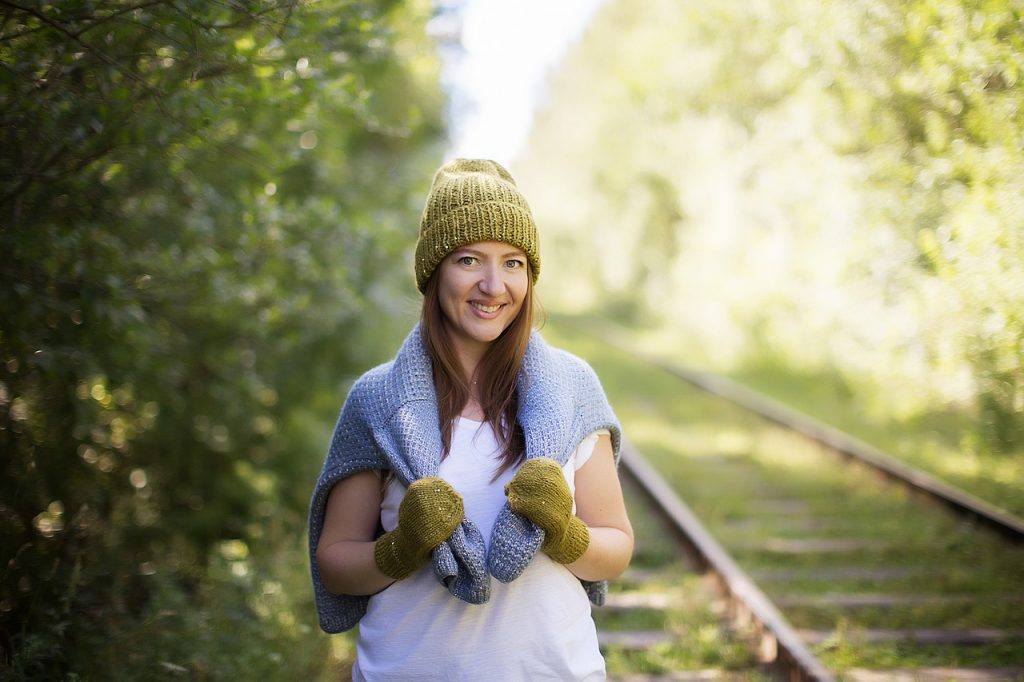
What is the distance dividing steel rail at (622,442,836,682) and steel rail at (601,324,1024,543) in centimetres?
168

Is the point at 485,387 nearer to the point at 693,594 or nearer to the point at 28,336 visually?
the point at 28,336

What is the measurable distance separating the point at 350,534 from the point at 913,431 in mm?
7847

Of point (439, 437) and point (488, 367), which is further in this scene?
point (488, 367)

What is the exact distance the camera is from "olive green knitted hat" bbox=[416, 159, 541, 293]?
7.43ft

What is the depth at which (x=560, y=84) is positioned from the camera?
4062 cm

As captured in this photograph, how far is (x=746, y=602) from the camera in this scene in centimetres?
473

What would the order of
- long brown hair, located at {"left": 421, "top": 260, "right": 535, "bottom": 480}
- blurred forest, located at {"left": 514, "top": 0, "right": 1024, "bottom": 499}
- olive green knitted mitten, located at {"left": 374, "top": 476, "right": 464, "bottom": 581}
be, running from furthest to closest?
blurred forest, located at {"left": 514, "top": 0, "right": 1024, "bottom": 499}
long brown hair, located at {"left": 421, "top": 260, "right": 535, "bottom": 480}
olive green knitted mitten, located at {"left": 374, "top": 476, "right": 464, "bottom": 581}

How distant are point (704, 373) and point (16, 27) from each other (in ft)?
40.1

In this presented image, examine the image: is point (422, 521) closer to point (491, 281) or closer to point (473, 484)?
point (473, 484)

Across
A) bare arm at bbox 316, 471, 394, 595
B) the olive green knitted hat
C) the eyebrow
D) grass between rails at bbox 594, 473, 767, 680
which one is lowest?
grass between rails at bbox 594, 473, 767, 680

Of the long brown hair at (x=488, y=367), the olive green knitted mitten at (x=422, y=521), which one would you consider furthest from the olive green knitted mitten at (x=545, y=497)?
the long brown hair at (x=488, y=367)

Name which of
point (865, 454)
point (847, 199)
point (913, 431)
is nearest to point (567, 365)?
point (865, 454)

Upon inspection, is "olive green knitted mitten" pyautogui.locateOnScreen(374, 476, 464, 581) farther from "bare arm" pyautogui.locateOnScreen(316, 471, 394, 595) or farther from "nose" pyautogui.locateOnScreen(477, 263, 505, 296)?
"nose" pyautogui.locateOnScreen(477, 263, 505, 296)

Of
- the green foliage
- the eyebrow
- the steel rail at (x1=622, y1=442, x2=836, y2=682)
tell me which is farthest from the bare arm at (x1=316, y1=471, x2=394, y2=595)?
the steel rail at (x1=622, y1=442, x2=836, y2=682)
